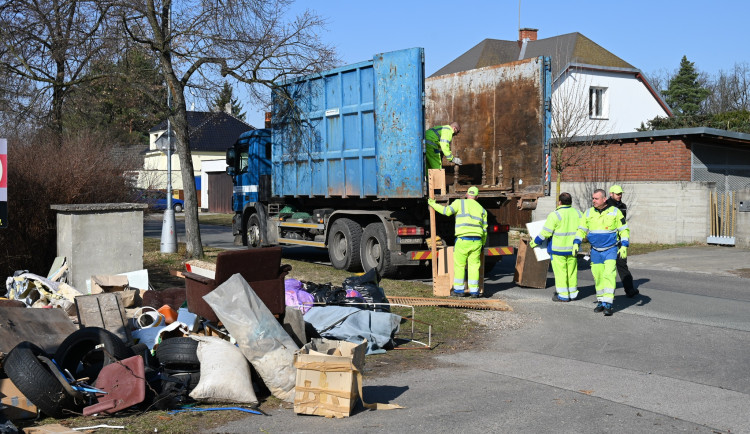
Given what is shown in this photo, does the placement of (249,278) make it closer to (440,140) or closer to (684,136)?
(440,140)

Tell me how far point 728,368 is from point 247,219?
13364 millimetres

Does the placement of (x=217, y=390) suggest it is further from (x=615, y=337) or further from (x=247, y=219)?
(x=247, y=219)

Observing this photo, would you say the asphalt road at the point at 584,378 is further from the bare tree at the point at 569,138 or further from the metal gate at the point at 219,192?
the metal gate at the point at 219,192

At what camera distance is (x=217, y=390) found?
18.8 feet

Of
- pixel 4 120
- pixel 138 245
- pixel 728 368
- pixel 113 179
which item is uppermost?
pixel 4 120

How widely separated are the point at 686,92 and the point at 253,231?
171ft

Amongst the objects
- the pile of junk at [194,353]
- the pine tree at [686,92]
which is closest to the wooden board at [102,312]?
the pile of junk at [194,353]

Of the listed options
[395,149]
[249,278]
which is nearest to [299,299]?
[249,278]

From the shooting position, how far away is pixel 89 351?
6.19 meters

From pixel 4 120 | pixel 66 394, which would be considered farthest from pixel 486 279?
pixel 4 120

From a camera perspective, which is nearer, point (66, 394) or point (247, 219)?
point (66, 394)

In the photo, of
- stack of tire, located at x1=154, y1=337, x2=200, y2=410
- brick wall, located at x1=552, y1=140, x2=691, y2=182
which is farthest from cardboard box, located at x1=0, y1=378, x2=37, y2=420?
brick wall, located at x1=552, y1=140, x2=691, y2=182

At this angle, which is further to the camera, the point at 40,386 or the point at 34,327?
the point at 34,327

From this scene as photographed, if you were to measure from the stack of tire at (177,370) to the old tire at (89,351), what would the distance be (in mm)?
277
